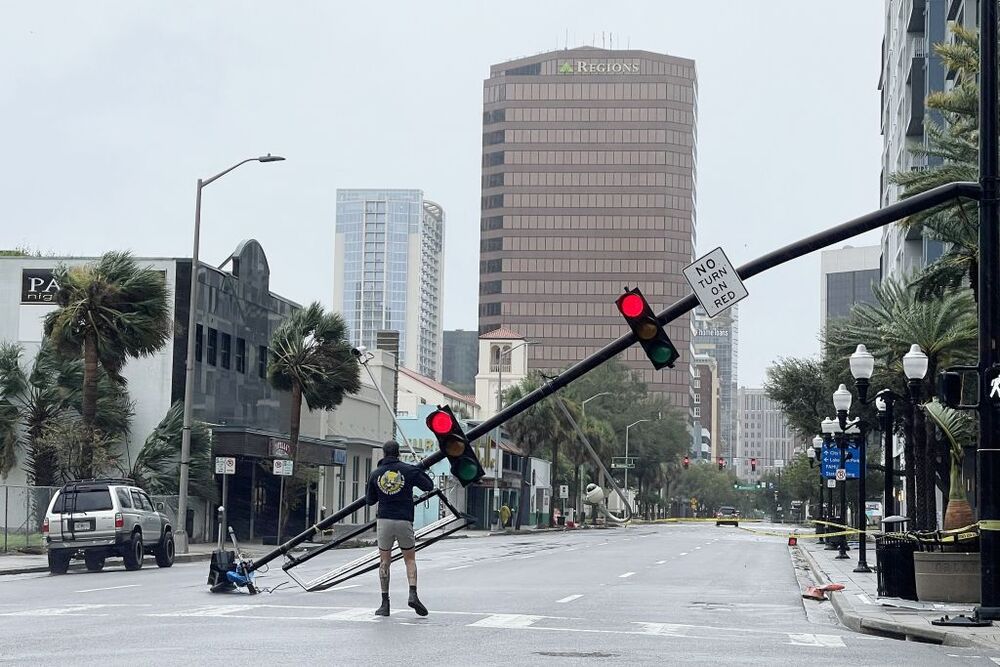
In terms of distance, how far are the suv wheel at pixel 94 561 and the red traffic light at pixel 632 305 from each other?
20.2 metres

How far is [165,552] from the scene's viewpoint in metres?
32.6

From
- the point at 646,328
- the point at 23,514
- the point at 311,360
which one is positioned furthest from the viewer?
the point at 311,360

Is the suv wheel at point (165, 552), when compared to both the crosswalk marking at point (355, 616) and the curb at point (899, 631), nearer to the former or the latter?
the crosswalk marking at point (355, 616)

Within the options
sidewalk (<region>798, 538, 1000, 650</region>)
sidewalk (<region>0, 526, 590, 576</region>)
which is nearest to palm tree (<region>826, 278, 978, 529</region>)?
sidewalk (<region>798, 538, 1000, 650</region>)

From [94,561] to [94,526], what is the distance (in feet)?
3.98

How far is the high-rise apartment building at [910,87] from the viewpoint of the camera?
66181 mm

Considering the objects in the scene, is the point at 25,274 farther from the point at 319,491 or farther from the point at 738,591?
the point at 738,591

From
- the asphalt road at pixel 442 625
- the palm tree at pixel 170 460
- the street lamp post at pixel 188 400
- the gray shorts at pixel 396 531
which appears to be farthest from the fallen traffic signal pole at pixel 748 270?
the palm tree at pixel 170 460

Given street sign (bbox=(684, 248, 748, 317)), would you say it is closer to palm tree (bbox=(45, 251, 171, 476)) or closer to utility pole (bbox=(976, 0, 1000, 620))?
utility pole (bbox=(976, 0, 1000, 620))

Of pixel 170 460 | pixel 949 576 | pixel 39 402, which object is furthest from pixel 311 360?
pixel 949 576

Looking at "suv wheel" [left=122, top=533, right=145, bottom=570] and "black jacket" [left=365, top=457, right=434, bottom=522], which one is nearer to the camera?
"black jacket" [left=365, top=457, right=434, bottom=522]

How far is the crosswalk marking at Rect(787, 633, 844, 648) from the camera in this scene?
14484 millimetres

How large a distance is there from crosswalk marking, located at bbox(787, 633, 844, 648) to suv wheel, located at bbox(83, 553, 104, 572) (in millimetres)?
18859

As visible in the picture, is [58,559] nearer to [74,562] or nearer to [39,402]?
[74,562]
